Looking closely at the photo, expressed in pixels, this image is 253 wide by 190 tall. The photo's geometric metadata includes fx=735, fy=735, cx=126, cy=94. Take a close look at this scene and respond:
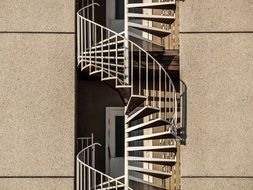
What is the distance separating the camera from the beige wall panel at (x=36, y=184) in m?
11.6

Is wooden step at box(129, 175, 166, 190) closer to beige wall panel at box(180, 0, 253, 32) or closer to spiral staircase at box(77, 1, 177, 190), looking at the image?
spiral staircase at box(77, 1, 177, 190)

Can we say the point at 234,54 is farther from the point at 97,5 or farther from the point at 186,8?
the point at 97,5

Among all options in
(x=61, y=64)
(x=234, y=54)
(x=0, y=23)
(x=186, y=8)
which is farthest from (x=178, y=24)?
(x=0, y=23)

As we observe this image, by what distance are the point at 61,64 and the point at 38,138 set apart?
126 centimetres

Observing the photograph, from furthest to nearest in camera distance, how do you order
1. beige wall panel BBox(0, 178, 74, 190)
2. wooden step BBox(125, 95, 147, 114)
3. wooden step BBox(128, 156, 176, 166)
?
wooden step BBox(128, 156, 176, 166), beige wall panel BBox(0, 178, 74, 190), wooden step BBox(125, 95, 147, 114)

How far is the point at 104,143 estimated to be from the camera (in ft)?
41.8

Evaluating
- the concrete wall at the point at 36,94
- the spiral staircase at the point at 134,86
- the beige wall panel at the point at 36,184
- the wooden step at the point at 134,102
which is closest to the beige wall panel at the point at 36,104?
the concrete wall at the point at 36,94

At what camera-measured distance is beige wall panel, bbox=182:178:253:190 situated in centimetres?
1179

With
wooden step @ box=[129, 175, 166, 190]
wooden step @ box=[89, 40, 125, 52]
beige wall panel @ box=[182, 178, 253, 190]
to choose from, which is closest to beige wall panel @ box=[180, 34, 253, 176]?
beige wall panel @ box=[182, 178, 253, 190]

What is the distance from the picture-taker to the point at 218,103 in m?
11.9

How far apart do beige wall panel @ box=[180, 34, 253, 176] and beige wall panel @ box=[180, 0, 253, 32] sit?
15 cm

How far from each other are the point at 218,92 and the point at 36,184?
3282mm

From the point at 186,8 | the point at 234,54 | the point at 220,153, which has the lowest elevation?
the point at 220,153

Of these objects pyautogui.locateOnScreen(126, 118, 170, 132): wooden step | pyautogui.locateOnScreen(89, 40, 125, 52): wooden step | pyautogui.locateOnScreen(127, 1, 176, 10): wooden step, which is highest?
pyautogui.locateOnScreen(127, 1, 176, 10): wooden step
